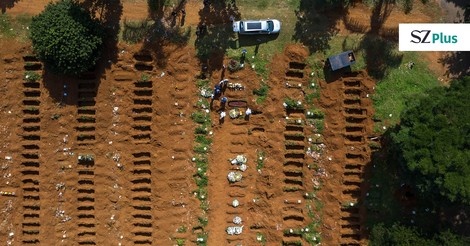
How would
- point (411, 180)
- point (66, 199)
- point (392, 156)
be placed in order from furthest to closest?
point (66, 199) → point (392, 156) → point (411, 180)

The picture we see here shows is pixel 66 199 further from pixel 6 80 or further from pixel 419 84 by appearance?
pixel 419 84

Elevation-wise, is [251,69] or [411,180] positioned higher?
[251,69]

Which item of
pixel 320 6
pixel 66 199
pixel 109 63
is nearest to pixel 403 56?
pixel 320 6

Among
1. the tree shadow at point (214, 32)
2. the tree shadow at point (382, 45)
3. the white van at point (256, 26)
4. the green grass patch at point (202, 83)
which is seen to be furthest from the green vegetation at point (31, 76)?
the tree shadow at point (382, 45)

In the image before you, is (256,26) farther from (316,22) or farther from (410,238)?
(410,238)

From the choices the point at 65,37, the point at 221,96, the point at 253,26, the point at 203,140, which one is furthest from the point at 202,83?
the point at 65,37

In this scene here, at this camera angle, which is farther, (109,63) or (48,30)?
(109,63)
